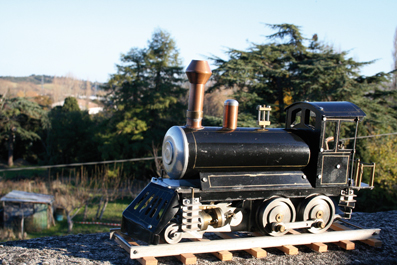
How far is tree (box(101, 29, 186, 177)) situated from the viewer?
1336 inches

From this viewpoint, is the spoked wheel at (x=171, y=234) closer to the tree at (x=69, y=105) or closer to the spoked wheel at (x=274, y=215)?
the spoked wheel at (x=274, y=215)

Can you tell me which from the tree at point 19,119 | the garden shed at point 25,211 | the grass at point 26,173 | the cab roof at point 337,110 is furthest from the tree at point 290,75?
the tree at point 19,119

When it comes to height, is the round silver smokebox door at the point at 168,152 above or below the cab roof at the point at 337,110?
below

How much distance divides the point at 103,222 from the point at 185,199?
1926 centimetres

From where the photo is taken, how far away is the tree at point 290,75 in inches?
989

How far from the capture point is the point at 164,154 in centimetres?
587

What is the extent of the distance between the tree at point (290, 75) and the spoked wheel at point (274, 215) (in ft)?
65.2

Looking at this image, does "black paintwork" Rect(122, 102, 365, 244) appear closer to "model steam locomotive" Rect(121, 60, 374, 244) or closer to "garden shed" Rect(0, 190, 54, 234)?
"model steam locomotive" Rect(121, 60, 374, 244)

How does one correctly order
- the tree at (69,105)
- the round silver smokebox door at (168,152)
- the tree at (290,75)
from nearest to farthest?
the round silver smokebox door at (168,152)
the tree at (290,75)
the tree at (69,105)

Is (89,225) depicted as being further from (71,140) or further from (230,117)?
(71,140)

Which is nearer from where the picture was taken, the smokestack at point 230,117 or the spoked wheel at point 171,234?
the spoked wheel at point 171,234

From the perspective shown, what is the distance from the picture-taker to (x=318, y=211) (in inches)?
234

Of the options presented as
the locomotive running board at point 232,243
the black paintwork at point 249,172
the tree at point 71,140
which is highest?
the black paintwork at point 249,172

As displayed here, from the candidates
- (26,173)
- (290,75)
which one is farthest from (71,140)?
(290,75)
